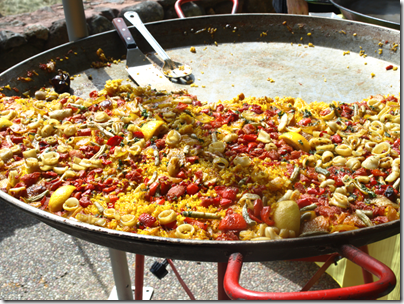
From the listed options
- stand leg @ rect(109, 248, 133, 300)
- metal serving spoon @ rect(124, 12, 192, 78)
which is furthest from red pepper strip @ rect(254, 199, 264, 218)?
metal serving spoon @ rect(124, 12, 192, 78)

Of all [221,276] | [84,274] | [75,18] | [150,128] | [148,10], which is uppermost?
[75,18]

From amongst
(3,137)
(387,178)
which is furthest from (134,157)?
(387,178)

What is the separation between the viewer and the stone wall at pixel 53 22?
10.4 ft

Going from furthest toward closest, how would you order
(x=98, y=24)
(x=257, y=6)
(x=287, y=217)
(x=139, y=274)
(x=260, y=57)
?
(x=257, y=6) → (x=98, y=24) → (x=260, y=57) → (x=139, y=274) → (x=287, y=217)

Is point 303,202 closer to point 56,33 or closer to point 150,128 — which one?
point 150,128

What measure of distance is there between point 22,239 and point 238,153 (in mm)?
2125

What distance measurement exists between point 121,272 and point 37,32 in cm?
262

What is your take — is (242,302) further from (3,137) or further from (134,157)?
(3,137)

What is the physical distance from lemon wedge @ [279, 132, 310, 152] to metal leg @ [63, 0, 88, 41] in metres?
1.22

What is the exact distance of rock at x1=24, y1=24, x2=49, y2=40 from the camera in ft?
10.7

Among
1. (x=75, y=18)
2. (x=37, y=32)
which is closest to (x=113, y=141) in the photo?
(x=75, y=18)

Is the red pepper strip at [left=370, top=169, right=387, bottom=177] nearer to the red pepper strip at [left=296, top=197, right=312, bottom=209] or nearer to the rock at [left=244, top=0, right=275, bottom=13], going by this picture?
the red pepper strip at [left=296, top=197, right=312, bottom=209]

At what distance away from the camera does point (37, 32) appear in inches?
130

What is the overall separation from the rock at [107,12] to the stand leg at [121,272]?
9.54ft
